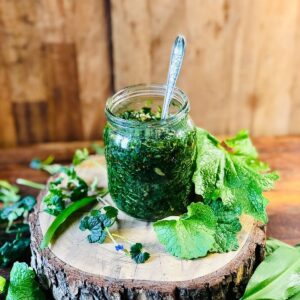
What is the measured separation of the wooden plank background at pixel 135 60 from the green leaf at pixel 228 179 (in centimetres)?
46

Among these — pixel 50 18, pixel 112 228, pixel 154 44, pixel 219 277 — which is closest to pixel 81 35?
pixel 50 18

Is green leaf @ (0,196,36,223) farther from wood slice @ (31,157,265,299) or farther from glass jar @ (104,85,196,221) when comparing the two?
glass jar @ (104,85,196,221)

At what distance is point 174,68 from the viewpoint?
107 centimetres

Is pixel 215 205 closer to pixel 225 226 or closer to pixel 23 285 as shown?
pixel 225 226

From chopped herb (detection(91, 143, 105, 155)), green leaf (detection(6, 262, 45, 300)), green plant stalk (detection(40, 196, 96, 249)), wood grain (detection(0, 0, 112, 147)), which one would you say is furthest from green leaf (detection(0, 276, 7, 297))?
wood grain (detection(0, 0, 112, 147))

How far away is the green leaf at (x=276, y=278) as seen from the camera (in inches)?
40.9

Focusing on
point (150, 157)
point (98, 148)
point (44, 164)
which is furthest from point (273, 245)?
point (44, 164)

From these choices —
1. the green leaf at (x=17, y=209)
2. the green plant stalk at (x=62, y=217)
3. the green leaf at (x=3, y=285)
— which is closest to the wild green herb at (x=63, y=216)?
the green plant stalk at (x=62, y=217)

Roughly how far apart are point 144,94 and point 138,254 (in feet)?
1.11

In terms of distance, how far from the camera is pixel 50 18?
1.48m

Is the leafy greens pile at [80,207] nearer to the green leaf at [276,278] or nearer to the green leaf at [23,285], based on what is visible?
the green leaf at [23,285]

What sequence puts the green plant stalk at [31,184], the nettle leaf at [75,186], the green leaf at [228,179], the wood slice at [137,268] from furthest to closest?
the green plant stalk at [31,184] < the nettle leaf at [75,186] < the green leaf at [228,179] < the wood slice at [137,268]

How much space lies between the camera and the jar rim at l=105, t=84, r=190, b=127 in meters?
1.01

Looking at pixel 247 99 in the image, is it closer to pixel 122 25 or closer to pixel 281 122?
pixel 281 122
